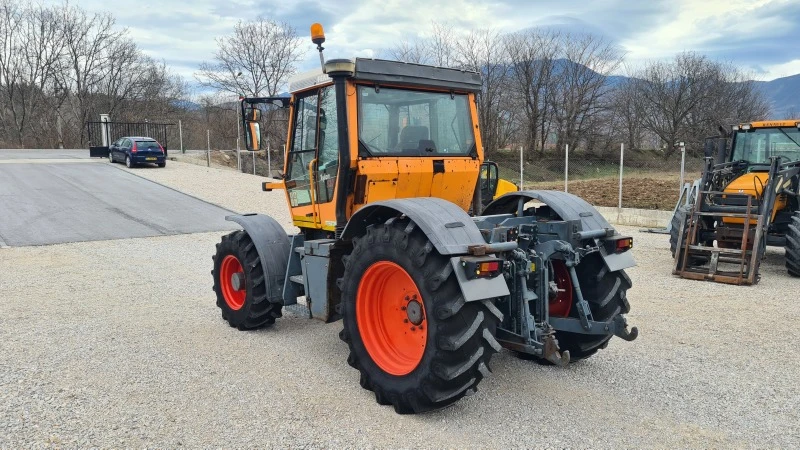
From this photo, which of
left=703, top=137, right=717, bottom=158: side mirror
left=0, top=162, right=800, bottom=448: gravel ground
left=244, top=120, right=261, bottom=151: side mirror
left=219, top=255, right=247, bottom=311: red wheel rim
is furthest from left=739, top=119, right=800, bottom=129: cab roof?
left=219, top=255, right=247, bottom=311: red wheel rim


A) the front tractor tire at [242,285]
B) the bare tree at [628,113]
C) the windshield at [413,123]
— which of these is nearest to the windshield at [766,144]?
the windshield at [413,123]

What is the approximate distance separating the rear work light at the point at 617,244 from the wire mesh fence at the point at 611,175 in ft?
32.1

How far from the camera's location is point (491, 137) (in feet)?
114

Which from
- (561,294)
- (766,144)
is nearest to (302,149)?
(561,294)

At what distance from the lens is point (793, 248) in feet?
26.7

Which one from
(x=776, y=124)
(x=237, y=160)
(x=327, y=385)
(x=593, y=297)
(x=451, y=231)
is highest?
(x=776, y=124)

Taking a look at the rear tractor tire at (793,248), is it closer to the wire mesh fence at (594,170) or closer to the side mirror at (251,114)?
the wire mesh fence at (594,170)

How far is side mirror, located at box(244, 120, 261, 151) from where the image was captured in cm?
525

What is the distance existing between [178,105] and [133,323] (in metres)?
44.6

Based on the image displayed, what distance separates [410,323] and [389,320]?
0.20 m

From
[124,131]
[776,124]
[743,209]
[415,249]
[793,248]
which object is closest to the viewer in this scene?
[415,249]

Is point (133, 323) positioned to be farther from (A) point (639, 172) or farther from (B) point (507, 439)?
(A) point (639, 172)

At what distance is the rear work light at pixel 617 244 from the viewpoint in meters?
4.40

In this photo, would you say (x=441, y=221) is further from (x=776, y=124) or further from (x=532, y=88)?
(x=532, y=88)
